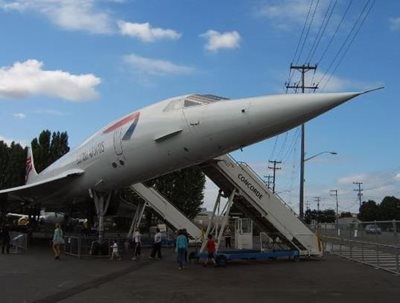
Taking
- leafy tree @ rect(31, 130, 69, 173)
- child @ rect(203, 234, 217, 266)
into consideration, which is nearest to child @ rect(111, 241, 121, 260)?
child @ rect(203, 234, 217, 266)

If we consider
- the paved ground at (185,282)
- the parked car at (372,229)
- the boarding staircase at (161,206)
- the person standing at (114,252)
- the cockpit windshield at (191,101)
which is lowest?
the paved ground at (185,282)

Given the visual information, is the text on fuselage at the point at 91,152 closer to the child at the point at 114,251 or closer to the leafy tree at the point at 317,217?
the child at the point at 114,251

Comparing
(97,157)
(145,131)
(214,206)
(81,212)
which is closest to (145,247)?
(81,212)

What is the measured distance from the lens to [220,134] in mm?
13219

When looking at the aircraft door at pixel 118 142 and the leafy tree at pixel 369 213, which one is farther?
the leafy tree at pixel 369 213

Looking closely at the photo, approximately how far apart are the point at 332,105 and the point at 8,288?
7.74 metres

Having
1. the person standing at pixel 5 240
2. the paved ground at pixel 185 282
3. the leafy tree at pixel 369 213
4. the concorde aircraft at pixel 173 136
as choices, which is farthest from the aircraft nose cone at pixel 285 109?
the leafy tree at pixel 369 213

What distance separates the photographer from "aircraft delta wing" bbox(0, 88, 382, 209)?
1202cm

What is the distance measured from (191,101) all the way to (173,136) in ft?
3.45

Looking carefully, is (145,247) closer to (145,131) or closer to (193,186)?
(145,131)

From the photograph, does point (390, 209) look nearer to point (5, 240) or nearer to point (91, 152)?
A: point (5, 240)

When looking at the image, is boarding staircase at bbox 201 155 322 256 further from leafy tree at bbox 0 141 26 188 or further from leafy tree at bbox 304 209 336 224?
leafy tree at bbox 304 209 336 224

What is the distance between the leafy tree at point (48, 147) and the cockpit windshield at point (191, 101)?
41.8m

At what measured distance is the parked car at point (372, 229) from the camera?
63.2 feet
